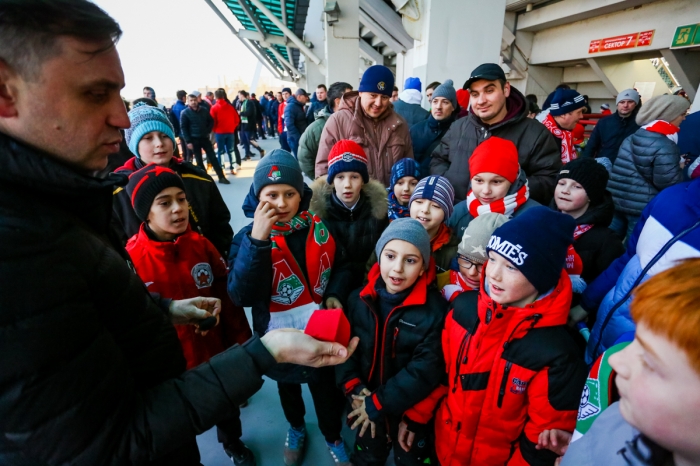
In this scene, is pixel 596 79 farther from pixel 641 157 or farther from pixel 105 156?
pixel 105 156

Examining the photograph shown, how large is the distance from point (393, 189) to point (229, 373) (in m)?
1.82

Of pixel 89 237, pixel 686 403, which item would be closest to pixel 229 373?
pixel 89 237

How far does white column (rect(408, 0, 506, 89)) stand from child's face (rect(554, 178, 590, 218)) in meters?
4.08

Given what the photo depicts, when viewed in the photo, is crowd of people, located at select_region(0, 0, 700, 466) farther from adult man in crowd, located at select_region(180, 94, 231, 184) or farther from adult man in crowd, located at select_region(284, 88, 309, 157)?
adult man in crowd, located at select_region(180, 94, 231, 184)

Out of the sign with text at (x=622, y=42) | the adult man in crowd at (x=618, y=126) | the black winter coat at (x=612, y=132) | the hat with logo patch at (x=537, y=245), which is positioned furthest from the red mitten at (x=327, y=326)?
the sign with text at (x=622, y=42)

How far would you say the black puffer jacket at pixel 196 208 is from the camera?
1905 millimetres

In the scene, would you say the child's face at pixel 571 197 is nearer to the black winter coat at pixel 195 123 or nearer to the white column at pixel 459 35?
the white column at pixel 459 35

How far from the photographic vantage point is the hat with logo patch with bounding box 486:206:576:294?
4.00 ft

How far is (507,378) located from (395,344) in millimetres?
445

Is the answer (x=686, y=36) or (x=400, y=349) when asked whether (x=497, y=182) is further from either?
(x=686, y=36)

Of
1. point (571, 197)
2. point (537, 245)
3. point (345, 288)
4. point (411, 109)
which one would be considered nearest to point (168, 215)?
point (345, 288)

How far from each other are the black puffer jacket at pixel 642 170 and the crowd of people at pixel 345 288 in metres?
0.02

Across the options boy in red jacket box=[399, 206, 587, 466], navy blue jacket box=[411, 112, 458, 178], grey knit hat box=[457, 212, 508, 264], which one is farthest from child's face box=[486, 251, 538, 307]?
navy blue jacket box=[411, 112, 458, 178]

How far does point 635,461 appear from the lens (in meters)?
0.63
